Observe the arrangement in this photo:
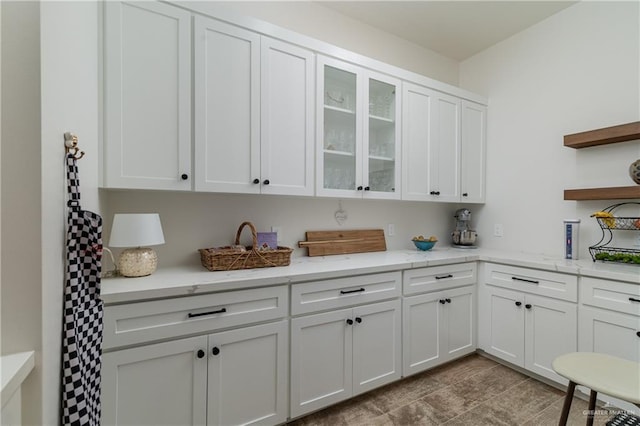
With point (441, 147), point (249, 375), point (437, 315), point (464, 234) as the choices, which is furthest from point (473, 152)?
point (249, 375)

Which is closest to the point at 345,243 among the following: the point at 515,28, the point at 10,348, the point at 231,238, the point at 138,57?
the point at 231,238

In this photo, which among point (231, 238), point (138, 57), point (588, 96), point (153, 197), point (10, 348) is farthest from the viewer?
point (588, 96)

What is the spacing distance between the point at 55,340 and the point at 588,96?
3.49m

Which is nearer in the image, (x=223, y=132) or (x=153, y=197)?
(x=223, y=132)

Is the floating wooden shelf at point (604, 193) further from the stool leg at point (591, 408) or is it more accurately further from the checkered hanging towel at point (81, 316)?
the checkered hanging towel at point (81, 316)

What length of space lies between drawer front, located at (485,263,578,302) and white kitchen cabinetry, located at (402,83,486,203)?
735 millimetres

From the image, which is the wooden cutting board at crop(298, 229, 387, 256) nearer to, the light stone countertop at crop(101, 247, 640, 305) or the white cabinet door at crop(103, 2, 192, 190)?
the light stone countertop at crop(101, 247, 640, 305)

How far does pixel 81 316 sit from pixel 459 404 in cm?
214

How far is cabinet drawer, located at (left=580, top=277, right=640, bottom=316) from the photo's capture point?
1.73 m

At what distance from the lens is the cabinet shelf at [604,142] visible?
77.5 inches

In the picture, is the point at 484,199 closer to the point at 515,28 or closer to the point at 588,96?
the point at 588,96

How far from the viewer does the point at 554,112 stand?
8.28 ft

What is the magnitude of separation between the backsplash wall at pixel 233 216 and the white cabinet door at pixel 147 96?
32 cm

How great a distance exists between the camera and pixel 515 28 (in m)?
2.71
